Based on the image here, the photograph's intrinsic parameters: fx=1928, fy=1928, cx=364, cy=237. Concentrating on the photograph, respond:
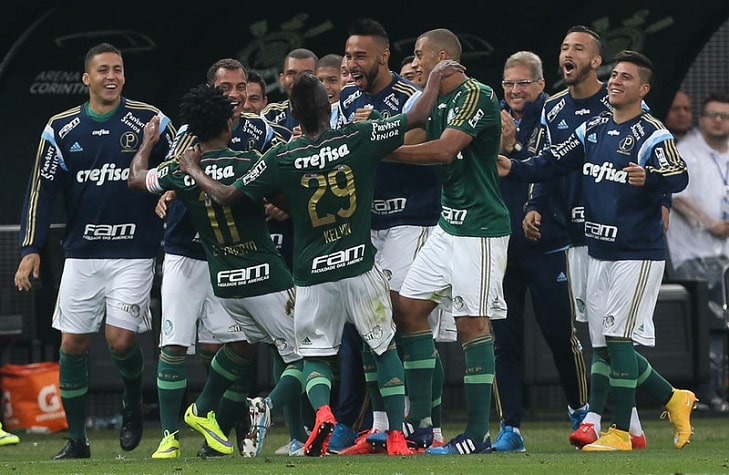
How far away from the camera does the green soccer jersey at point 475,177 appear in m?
11.1

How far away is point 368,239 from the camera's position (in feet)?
35.8

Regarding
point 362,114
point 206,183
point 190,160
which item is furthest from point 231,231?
point 362,114

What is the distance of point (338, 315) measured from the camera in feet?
35.8

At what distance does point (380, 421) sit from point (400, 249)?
107cm

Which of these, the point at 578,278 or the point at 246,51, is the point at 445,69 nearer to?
the point at 578,278

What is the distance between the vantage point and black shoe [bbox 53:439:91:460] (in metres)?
12.1

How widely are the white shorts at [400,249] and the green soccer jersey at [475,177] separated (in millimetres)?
746

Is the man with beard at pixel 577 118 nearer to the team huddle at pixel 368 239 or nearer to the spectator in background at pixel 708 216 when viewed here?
the team huddle at pixel 368 239

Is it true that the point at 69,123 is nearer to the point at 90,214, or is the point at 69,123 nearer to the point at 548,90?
the point at 90,214

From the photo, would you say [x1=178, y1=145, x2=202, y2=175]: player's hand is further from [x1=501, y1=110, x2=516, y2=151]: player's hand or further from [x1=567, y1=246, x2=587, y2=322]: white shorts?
[x1=567, y1=246, x2=587, y2=322]: white shorts

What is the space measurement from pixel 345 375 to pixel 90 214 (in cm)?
194

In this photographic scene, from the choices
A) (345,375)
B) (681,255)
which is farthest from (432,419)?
(681,255)

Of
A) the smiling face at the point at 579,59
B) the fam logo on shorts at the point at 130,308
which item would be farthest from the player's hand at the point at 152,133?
the smiling face at the point at 579,59

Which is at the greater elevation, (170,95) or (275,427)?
(170,95)
